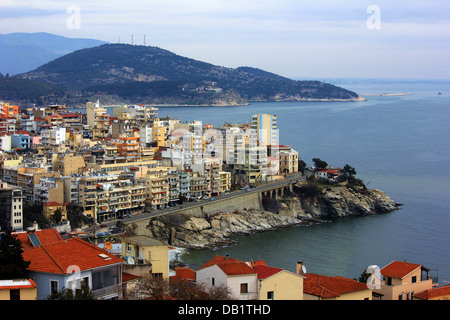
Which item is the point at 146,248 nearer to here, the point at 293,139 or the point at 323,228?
the point at 323,228

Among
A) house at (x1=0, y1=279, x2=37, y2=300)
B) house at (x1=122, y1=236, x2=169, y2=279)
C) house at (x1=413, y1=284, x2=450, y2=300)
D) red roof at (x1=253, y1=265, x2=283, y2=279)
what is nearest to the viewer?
house at (x1=0, y1=279, x2=37, y2=300)

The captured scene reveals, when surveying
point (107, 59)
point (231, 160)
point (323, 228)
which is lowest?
point (323, 228)

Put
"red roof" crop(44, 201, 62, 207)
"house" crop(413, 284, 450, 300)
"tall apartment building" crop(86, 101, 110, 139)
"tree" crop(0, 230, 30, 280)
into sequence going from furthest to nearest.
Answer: "tall apartment building" crop(86, 101, 110, 139), "red roof" crop(44, 201, 62, 207), "house" crop(413, 284, 450, 300), "tree" crop(0, 230, 30, 280)

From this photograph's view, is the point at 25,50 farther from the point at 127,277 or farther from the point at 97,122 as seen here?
Result: the point at 127,277

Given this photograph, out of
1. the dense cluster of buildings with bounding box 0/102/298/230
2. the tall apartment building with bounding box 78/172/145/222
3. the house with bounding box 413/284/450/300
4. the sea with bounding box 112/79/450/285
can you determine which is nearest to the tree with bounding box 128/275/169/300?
the house with bounding box 413/284/450/300

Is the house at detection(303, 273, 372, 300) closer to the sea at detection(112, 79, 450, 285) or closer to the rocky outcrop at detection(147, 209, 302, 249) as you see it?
the sea at detection(112, 79, 450, 285)

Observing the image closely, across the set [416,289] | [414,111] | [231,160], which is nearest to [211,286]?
[416,289]

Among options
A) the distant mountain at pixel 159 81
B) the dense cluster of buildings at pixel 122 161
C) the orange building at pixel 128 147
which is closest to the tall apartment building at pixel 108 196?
the dense cluster of buildings at pixel 122 161
